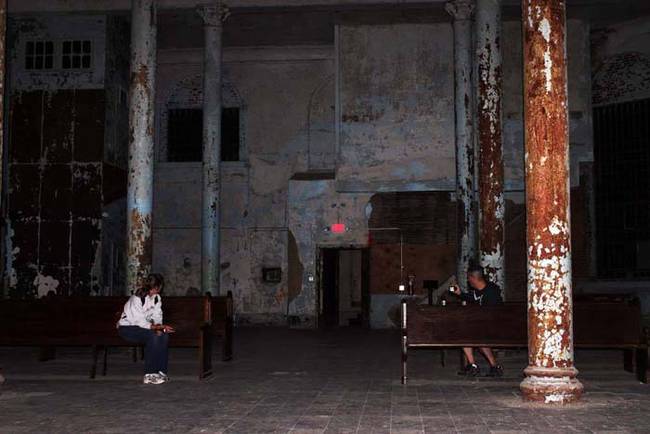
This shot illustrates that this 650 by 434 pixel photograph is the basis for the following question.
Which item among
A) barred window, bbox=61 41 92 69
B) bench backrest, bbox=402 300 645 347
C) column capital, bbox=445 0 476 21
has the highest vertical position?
column capital, bbox=445 0 476 21

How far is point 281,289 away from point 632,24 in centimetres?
1092

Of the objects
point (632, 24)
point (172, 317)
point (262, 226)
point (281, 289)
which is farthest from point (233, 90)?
point (172, 317)

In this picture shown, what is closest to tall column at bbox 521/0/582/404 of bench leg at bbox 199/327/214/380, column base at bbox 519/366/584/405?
column base at bbox 519/366/584/405

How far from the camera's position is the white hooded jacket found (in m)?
8.47

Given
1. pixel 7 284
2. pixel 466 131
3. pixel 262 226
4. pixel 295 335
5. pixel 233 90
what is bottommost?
pixel 295 335

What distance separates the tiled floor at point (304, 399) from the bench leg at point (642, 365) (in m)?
0.18

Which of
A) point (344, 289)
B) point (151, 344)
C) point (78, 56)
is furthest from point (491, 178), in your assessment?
point (344, 289)

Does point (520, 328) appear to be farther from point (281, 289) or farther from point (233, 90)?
point (233, 90)

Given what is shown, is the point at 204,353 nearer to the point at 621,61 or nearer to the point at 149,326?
the point at 149,326

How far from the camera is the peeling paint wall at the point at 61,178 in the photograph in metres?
17.5

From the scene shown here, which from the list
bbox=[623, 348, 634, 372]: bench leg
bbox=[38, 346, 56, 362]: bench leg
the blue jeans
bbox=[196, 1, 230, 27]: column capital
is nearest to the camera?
the blue jeans

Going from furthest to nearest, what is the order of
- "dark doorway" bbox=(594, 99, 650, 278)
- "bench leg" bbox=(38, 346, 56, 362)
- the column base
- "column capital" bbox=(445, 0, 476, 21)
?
"dark doorway" bbox=(594, 99, 650, 278) < "column capital" bbox=(445, 0, 476, 21) < "bench leg" bbox=(38, 346, 56, 362) < the column base

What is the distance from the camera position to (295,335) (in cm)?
1628

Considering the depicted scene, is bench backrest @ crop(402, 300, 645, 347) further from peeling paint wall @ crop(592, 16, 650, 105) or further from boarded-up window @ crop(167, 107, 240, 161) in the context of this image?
boarded-up window @ crop(167, 107, 240, 161)
